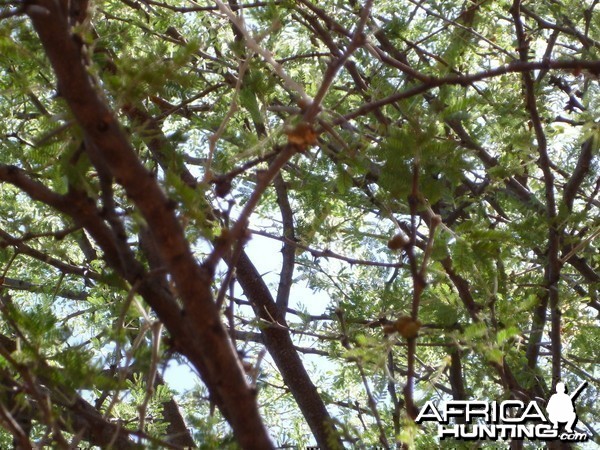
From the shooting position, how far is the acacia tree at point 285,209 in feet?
3.48

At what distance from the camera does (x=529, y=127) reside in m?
2.78

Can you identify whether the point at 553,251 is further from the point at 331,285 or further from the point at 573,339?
the point at 331,285

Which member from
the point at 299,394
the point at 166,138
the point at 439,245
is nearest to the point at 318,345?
the point at 299,394

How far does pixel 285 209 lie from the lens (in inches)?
123

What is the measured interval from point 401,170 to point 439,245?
38 cm

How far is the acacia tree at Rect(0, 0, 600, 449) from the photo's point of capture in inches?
41.7
